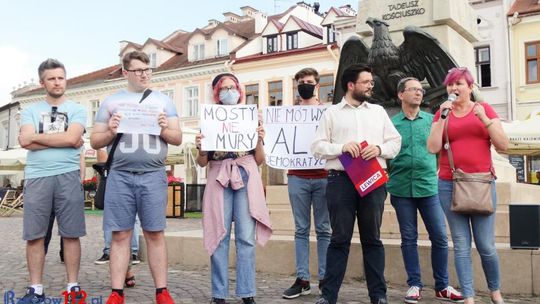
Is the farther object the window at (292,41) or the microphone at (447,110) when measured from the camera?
the window at (292,41)

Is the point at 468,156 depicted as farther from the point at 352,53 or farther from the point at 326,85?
the point at 326,85

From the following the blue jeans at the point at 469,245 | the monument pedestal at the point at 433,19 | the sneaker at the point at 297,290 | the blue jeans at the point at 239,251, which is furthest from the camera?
the monument pedestal at the point at 433,19

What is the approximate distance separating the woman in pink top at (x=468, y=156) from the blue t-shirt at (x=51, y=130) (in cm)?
283

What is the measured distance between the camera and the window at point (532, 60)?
25.4 m

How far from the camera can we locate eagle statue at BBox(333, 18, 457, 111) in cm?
686

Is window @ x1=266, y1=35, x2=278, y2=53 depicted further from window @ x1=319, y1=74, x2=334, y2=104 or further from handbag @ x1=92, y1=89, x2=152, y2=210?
handbag @ x1=92, y1=89, x2=152, y2=210

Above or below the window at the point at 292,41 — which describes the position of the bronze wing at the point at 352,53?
below

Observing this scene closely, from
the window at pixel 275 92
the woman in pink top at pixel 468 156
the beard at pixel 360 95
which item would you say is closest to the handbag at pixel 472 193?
the woman in pink top at pixel 468 156

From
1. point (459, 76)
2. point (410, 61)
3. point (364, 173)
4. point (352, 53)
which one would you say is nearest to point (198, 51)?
point (352, 53)

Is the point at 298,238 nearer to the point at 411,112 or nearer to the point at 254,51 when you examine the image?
the point at 411,112

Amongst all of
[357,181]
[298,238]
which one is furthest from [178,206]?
[357,181]

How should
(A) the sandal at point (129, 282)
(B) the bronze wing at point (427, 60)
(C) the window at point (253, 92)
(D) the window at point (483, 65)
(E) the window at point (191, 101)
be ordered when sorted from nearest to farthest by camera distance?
(A) the sandal at point (129, 282)
(B) the bronze wing at point (427, 60)
(D) the window at point (483, 65)
(C) the window at point (253, 92)
(E) the window at point (191, 101)

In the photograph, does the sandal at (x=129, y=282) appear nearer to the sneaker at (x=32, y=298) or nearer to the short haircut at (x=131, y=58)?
the sneaker at (x=32, y=298)

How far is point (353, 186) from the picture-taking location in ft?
14.6
